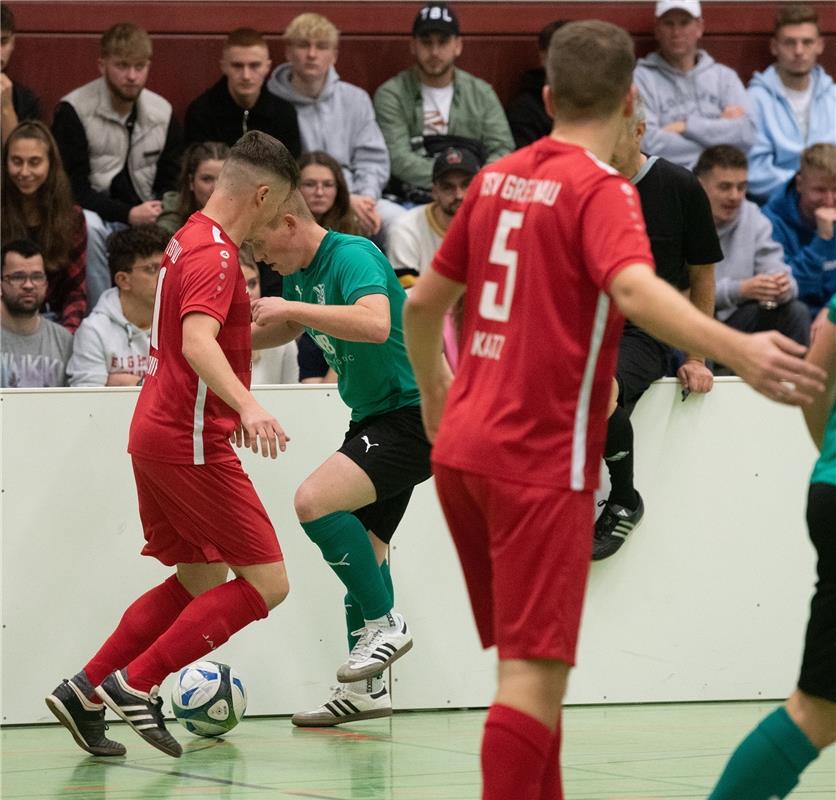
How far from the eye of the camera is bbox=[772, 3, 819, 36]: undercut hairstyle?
A: 9135 millimetres

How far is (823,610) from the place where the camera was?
294 cm

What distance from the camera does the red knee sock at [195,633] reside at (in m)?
4.70

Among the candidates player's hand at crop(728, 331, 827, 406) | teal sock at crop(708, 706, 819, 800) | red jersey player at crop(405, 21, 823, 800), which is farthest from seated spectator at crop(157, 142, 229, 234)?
player's hand at crop(728, 331, 827, 406)

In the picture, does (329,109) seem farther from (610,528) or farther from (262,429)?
(262,429)

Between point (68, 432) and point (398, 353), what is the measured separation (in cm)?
145

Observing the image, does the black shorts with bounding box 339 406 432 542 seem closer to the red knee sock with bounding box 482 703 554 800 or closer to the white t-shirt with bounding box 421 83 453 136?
the red knee sock with bounding box 482 703 554 800

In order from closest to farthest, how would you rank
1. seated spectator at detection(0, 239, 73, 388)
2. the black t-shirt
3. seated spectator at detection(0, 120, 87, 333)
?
the black t-shirt, seated spectator at detection(0, 239, 73, 388), seated spectator at detection(0, 120, 87, 333)

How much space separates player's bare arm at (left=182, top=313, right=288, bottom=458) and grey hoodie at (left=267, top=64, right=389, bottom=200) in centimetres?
418

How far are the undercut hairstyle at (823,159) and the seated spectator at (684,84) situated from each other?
0.69 metres

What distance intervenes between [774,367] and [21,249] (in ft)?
17.2

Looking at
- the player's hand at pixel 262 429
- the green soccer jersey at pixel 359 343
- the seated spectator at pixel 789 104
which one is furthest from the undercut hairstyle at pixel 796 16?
the player's hand at pixel 262 429

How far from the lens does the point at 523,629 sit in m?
2.77

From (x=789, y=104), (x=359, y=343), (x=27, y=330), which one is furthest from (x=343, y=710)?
(x=789, y=104)

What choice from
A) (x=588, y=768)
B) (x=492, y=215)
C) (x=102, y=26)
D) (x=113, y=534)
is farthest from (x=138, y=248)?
(x=492, y=215)
